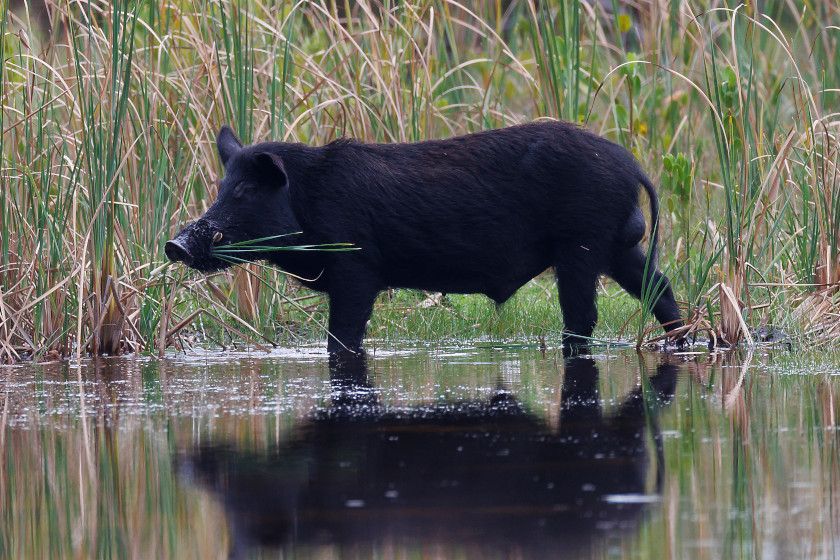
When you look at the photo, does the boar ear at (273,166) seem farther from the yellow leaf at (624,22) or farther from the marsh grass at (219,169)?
the yellow leaf at (624,22)

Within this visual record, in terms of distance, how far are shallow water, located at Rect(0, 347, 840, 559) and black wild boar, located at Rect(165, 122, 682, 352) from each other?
38.8 inches

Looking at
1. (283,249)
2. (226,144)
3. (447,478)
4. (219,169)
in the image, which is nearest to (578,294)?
(283,249)

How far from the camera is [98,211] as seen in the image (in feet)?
17.6

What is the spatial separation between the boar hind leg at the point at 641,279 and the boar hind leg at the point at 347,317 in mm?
1239

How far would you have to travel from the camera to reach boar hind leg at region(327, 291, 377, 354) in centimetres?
552

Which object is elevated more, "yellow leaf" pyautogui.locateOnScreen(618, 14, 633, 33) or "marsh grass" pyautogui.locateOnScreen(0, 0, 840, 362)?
"yellow leaf" pyautogui.locateOnScreen(618, 14, 633, 33)

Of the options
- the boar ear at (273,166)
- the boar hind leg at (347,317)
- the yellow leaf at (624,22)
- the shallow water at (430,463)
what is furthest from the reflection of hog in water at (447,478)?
the yellow leaf at (624,22)

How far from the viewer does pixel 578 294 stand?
218 inches

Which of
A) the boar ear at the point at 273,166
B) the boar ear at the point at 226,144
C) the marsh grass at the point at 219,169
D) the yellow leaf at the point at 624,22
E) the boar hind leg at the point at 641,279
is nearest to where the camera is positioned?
the marsh grass at the point at 219,169

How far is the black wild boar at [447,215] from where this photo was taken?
18.2ft

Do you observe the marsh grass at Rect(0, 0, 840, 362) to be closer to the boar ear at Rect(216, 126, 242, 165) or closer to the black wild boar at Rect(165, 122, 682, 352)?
the boar ear at Rect(216, 126, 242, 165)

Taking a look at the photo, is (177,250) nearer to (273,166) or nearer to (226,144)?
(273,166)

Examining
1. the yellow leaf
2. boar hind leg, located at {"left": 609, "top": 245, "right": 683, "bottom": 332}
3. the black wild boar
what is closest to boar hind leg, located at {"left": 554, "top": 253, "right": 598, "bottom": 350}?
the black wild boar

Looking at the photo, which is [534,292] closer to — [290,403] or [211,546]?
[290,403]
